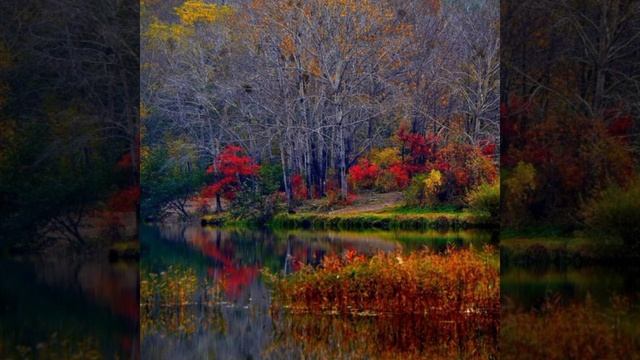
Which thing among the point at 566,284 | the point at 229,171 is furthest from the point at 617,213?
the point at 229,171

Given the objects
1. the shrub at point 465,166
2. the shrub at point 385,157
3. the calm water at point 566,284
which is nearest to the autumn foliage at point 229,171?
the shrub at point 385,157

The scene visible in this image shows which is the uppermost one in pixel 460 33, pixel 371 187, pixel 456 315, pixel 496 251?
pixel 460 33

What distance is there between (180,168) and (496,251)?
3819mm

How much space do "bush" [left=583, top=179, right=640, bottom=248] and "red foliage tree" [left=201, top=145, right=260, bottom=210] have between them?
3811 mm

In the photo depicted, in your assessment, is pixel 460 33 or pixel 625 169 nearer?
pixel 625 169

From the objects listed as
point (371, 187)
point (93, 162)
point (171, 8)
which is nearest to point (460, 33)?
point (371, 187)

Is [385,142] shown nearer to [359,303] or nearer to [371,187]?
[371,187]

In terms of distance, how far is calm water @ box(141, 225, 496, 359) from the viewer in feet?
32.8

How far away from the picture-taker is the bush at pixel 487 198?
10.4 meters

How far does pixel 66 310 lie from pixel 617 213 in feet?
18.3

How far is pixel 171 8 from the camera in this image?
36.5 feet

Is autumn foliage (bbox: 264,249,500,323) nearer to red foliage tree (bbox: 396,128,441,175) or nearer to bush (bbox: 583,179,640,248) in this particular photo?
red foliage tree (bbox: 396,128,441,175)

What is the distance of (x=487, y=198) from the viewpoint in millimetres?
10461

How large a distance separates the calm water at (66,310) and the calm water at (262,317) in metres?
0.75
